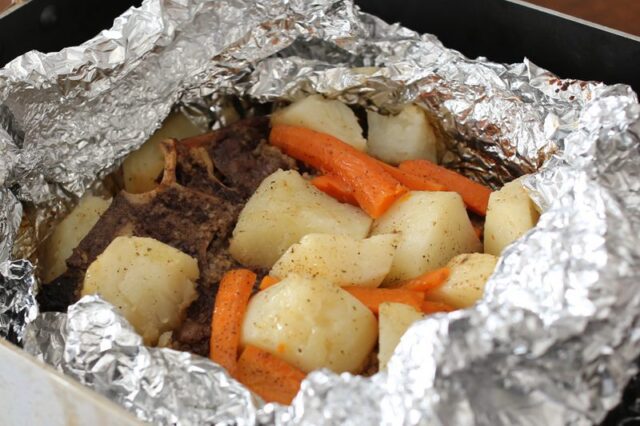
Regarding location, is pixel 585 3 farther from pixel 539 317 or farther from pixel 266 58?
pixel 539 317

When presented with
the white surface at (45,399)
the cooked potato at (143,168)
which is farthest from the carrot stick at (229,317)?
the cooked potato at (143,168)

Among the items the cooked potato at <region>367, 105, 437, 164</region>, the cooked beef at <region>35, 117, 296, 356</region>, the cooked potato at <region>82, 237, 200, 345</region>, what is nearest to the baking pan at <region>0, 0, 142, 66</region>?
the cooked beef at <region>35, 117, 296, 356</region>

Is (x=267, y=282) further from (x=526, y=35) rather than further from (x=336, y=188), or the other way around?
(x=526, y=35)

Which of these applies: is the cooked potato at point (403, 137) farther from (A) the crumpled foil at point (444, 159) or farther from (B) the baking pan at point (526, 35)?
(B) the baking pan at point (526, 35)

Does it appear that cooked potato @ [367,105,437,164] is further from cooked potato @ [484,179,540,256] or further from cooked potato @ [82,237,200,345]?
cooked potato @ [82,237,200,345]

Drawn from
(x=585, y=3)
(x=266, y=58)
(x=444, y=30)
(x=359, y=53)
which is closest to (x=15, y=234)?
(x=266, y=58)
